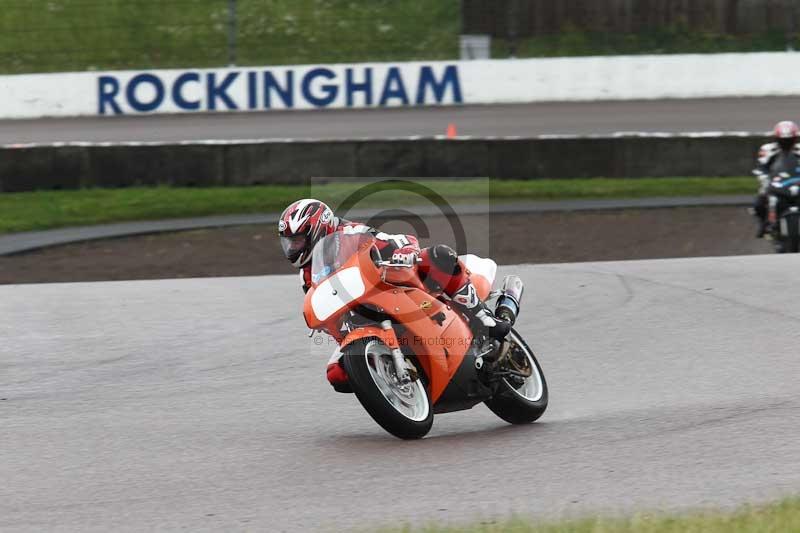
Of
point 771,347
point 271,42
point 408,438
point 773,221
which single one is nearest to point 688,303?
point 771,347

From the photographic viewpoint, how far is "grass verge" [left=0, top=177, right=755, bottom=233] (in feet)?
52.6

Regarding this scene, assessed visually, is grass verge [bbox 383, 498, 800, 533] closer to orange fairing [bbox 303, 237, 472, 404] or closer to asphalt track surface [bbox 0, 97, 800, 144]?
orange fairing [bbox 303, 237, 472, 404]

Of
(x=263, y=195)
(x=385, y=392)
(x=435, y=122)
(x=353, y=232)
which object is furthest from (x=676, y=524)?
(x=435, y=122)

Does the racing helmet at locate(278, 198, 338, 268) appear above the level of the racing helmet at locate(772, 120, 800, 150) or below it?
above

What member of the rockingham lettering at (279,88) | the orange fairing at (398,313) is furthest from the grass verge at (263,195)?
the orange fairing at (398,313)

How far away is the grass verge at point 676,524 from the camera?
4359 mm

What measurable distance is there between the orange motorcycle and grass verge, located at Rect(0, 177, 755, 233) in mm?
10163

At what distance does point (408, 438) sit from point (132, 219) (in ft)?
34.9

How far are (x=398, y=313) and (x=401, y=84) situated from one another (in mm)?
17688

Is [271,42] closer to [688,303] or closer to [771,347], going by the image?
→ [688,303]

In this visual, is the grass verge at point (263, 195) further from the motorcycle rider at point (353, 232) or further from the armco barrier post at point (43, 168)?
the motorcycle rider at point (353, 232)

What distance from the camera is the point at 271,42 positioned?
2320cm

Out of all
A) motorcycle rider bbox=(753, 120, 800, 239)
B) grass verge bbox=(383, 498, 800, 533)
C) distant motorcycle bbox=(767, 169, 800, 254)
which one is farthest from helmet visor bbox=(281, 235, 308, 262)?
motorcycle rider bbox=(753, 120, 800, 239)

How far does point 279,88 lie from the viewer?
75.8 feet
